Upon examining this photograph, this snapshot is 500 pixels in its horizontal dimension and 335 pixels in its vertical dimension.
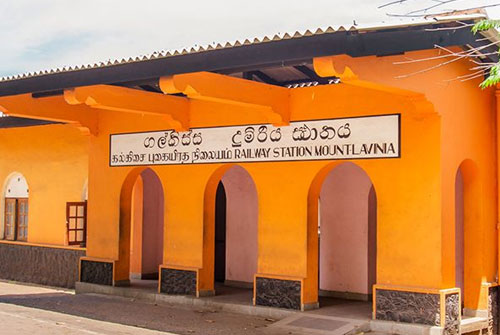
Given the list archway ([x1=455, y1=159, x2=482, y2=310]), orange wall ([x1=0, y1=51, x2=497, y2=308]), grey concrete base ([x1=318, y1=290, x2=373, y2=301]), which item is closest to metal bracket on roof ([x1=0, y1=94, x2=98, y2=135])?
orange wall ([x1=0, y1=51, x2=497, y2=308])

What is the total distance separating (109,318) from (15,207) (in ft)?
24.0

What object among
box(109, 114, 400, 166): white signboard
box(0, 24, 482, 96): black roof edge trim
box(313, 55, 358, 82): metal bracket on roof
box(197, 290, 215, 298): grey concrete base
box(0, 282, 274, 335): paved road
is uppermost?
box(0, 24, 482, 96): black roof edge trim

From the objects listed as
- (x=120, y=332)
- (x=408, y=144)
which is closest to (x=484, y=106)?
(x=408, y=144)

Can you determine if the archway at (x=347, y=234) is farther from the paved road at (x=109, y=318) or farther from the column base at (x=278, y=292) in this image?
the paved road at (x=109, y=318)

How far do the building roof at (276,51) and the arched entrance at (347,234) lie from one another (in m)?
2.32

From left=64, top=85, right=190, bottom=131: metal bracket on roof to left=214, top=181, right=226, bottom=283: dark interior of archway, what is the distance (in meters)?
2.76

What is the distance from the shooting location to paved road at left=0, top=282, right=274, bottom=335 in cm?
1045

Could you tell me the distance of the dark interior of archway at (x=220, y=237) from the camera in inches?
599

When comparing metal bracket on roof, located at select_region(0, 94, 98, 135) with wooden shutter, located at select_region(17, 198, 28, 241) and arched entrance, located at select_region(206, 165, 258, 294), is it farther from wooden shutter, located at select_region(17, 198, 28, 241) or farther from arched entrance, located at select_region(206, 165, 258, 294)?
wooden shutter, located at select_region(17, 198, 28, 241)

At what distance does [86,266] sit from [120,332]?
4691mm

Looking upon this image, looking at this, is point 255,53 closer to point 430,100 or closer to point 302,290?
point 430,100

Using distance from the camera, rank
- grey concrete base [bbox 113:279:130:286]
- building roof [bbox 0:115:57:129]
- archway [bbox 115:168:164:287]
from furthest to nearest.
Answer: building roof [bbox 0:115:57:129]
archway [bbox 115:168:164:287]
grey concrete base [bbox 113:279:130:286]

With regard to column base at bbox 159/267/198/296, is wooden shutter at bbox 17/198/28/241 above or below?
above

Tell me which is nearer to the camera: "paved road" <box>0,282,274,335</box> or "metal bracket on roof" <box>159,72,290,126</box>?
"metal bracket on roof" <box>159,72,290,126</box>
